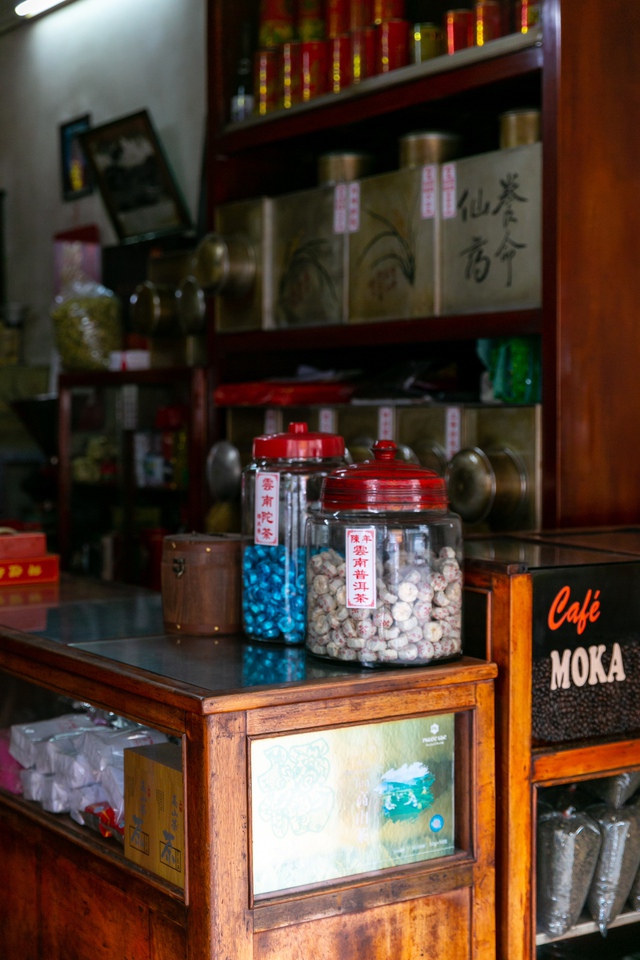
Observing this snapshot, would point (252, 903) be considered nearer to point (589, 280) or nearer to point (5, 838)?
point (5, 838)

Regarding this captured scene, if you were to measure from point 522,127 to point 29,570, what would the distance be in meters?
1.65

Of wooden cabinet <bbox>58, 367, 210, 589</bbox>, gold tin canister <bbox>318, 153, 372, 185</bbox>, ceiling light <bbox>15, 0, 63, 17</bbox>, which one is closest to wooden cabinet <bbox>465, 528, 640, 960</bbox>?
gold tin canister <bbox>318, 153, 372, 185</bbox>

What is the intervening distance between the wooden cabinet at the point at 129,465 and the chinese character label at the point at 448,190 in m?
1.24

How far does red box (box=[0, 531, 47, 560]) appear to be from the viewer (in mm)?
2770

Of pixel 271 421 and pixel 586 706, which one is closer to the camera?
pixel 586 706

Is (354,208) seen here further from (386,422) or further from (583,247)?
(583,247)

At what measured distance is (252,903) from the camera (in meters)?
1.55

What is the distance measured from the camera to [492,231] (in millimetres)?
2994

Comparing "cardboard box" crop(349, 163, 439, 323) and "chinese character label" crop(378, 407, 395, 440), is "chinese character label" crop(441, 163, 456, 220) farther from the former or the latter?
"chinese character label" crop(378, 407, 395, 440)

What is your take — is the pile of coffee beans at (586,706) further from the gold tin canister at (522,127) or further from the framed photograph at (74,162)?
the framed photograph at (74,162)

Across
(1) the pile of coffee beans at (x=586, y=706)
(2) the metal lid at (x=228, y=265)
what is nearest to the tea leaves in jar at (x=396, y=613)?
(1) the pile of coffee beans at (x=586, y=706)

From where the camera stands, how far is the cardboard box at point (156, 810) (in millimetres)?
1609

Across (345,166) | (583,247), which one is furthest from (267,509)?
(345,166)

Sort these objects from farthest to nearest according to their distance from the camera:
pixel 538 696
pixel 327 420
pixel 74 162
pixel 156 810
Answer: pixel 74 162
pixel 327 420
pixel 538 696
pixel 156 810
